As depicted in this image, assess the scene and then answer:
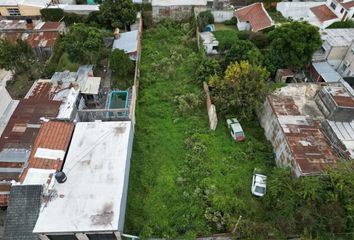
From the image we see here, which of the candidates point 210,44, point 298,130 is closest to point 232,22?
point 210,44

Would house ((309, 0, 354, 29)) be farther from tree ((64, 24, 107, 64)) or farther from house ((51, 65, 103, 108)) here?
house ((51, 65, 103, 108))

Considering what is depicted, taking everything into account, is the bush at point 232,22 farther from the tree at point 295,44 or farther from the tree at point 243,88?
the tree at point 243,88

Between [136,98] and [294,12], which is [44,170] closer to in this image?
[136,98]

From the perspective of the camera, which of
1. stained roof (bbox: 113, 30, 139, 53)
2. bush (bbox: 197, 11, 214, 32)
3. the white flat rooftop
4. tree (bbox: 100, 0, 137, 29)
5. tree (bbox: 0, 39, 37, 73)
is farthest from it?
bush (bbox: 197, 11, 214, 32)

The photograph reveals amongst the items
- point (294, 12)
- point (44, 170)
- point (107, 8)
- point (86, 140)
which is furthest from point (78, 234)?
point (294, 12)

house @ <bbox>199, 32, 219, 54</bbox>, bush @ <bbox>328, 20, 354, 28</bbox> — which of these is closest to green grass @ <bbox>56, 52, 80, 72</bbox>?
house @ <bbox>199, 32, 219, 54</bbox>
